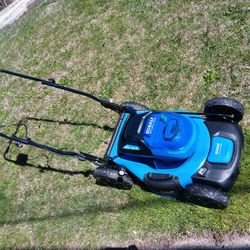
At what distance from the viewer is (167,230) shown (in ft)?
14.1

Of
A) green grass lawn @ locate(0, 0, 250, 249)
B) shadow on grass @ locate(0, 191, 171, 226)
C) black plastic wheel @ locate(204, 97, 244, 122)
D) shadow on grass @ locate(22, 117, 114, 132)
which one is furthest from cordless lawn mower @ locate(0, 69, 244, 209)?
shadow on grass @ locate(22, 117, 114, 132)

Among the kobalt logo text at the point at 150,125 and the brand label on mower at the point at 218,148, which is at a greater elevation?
the kobalt logo text at the point at 150,125

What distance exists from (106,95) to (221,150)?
2.26 m

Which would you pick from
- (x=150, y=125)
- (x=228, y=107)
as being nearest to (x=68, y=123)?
(x=150, y=125)

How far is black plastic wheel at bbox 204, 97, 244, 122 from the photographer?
4219 mm

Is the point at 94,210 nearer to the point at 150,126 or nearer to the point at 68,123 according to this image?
the point at 150,126

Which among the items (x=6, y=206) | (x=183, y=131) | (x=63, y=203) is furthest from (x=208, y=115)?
(x=6, y=206)

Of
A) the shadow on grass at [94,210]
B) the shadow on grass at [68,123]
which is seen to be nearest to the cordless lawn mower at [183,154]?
the shadow on grass at [94,210]

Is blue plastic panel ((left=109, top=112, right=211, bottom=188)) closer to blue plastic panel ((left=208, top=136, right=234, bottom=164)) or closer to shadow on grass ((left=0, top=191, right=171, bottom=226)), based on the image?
blue plastic panel ((left=208, top=136, right=234, bottom=164))

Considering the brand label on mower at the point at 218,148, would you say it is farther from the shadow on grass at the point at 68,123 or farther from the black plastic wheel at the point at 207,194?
the shadow on grass at the point at 68,123

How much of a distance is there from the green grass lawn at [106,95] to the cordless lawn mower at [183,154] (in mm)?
369

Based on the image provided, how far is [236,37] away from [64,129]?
8.45 ft

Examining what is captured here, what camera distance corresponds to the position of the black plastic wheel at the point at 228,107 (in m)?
4.22

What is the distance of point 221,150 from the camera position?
13.1 feet
